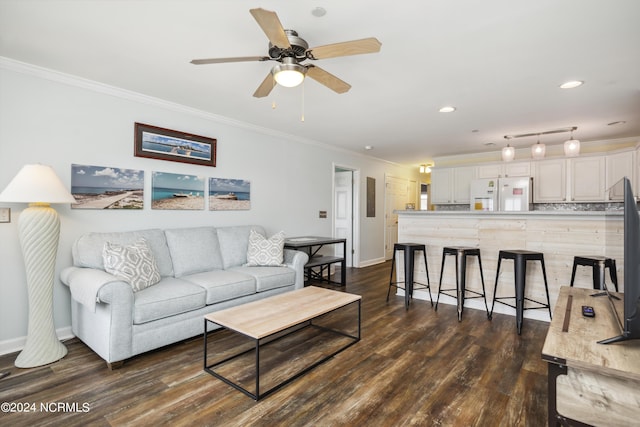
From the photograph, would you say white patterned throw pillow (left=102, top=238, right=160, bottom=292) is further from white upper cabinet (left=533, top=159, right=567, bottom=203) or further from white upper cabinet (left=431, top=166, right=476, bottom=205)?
white upper cabinet (left=533, top=159, right=567, bottom=203)

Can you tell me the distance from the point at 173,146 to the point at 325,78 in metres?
2.17

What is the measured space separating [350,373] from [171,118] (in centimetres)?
328

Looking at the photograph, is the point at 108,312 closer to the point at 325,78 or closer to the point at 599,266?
the point at 325,78

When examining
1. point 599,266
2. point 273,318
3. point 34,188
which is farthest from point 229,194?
point 599,266

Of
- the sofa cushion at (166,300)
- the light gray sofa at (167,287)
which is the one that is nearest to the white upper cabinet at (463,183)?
the light gray sofa at (167,287)

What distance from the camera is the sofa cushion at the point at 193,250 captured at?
3.33 meters

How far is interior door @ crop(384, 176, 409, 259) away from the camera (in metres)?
7.47

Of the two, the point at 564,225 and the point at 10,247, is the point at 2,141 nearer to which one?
the point at 10,247

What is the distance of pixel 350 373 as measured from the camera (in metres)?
2.28

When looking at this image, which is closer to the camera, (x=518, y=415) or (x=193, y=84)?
(x=518, y=415)

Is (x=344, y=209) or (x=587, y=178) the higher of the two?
(x=587, y=178)

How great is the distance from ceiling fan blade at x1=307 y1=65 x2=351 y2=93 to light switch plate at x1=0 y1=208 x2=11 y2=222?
8.93ft

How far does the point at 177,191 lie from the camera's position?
3.67 m

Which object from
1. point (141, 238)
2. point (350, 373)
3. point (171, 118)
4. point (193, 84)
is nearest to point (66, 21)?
point (193, 84)
